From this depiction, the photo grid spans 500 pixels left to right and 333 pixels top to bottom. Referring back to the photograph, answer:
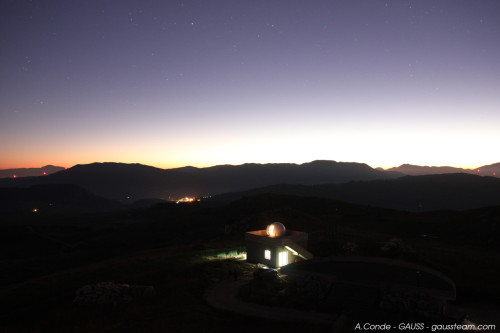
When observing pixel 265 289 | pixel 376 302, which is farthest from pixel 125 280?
pixel 376 302

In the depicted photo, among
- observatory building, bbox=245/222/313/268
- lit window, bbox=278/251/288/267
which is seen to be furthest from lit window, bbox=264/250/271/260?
lit window, bbox=278/251/288/267

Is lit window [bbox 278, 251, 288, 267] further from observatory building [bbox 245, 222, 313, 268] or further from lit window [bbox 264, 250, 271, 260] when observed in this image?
lit window [bbox 264, 250, 271, 260]

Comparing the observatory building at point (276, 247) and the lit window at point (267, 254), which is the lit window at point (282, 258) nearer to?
the observatory building at point (276, 247)

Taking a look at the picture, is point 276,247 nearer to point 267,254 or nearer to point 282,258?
point 282,258

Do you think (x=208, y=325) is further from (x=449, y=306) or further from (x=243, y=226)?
(x=243, y=226)

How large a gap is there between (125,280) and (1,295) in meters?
11.1

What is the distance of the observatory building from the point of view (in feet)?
130

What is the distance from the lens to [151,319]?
80.8 feet

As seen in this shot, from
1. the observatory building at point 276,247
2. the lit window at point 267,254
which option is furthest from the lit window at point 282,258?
the lit window at point 267,254

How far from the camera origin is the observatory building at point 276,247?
39.7m

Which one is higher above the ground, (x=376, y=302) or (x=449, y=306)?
(x=376, y=302)

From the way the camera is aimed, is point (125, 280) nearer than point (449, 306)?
No

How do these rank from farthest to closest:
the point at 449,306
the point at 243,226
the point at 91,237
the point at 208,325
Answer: the point at 91,237, the point at 243,226, the point at 449,306, the point at 208,325

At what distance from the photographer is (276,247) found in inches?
1563
